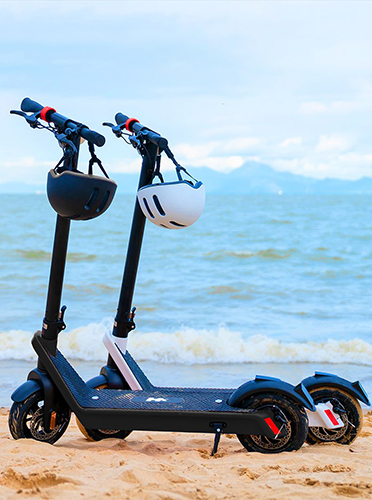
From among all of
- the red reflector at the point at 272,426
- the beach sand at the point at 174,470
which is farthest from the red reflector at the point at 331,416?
the red reflector at the point at 272,426

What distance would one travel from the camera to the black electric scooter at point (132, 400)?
11.1ft

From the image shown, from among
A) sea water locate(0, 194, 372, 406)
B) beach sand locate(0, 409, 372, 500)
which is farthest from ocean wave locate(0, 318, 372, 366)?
beach sand locate(0, 409, 372, 500)

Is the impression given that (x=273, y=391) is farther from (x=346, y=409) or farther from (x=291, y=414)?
(x=346, y=409)

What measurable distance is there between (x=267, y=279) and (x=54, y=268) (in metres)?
8.97

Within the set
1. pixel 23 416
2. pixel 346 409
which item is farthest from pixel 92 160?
pixel 346 409

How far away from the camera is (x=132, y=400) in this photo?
3510 millimetres

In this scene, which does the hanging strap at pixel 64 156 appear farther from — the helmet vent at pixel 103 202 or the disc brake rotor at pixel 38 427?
the disc brake rotor at pixel 38 427

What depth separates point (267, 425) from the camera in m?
3.39

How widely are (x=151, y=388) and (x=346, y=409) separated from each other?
104cm

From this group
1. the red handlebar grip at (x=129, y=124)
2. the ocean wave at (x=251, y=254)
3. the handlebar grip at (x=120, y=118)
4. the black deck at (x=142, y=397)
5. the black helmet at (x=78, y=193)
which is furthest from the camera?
the ocean wave at (x=251, y=254)

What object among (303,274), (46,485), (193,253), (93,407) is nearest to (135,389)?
(93,407)

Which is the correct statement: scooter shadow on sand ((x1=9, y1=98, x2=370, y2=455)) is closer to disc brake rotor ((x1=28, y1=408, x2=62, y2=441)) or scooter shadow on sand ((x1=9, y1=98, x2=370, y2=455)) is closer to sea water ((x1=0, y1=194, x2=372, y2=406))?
disc brake rotor ((x1=28, y1=408, x2=62, y2=441))

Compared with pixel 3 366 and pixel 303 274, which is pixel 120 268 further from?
pixel 3 366

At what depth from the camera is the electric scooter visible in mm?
3488
